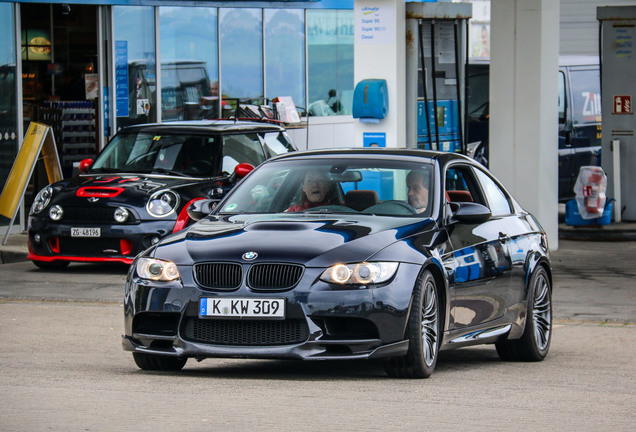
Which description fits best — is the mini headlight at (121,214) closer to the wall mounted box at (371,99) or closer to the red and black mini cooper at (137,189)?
the red and black mini cooper at (137,189)

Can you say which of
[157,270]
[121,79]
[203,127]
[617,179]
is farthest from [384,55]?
[157,270]

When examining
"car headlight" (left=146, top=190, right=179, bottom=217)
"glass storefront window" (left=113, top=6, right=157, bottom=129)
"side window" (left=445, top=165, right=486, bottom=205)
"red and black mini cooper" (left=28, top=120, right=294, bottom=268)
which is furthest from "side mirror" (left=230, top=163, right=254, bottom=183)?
"glass storefront window" (left=113, top=6, right=157, bottom=129)

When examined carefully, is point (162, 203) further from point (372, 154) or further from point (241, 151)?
point (372, 154)

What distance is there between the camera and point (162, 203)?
14.7 meters

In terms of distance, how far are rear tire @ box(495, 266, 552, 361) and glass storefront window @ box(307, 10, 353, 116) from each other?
18258 mm

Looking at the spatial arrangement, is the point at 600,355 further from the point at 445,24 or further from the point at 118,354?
the point at 445,24

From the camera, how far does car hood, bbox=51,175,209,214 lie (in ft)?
48.2

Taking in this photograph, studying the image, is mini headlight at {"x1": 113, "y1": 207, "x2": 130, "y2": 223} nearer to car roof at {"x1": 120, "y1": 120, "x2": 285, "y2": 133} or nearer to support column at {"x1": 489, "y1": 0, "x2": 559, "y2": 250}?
car roof at {"x1": 120, "y1": 120, "x2": 285, "y2": 133}

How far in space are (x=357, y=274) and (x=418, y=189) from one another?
1.32 metres

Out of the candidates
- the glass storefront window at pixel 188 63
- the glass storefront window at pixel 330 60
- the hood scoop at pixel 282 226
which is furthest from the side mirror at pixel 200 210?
the glass storefront window at pixel 330 60

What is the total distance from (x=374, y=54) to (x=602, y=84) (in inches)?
259

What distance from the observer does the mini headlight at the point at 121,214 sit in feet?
47.8

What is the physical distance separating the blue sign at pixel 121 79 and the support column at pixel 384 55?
281 inches

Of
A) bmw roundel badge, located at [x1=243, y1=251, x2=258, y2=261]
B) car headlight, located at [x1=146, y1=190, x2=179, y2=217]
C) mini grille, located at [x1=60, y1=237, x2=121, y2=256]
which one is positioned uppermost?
bmw roundel badge, located at [x1=243, y1=251, x2=258, y2=261]
